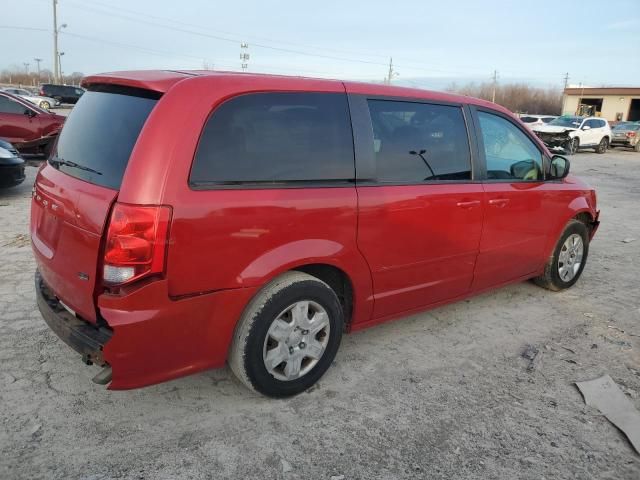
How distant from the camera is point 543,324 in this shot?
4.23 m

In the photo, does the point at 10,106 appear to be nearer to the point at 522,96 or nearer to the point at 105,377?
the point at 105,377

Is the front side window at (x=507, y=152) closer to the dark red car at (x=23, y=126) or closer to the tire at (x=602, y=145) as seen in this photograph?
the dark red car at (x=23, y=126)

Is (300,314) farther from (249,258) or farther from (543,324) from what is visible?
(543,324)

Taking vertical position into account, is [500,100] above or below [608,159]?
above

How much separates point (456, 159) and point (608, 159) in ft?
70.2

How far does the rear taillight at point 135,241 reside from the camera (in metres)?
2.31

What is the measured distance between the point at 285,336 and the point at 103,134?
147 centimetres

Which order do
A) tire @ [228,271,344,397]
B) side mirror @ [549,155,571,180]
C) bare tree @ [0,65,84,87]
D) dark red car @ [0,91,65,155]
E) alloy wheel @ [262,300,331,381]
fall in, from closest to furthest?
tire @ [228,271,344,397], alloy wheel @ [262,300,331,381], side mirror @ [549,155,571,180], dark red car @ [0,91,65,155], bare tree @ [0,65,84,87]

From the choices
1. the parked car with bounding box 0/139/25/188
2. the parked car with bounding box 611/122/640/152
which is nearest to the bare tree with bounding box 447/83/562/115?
the parked car with bounding box 611/122/640/152

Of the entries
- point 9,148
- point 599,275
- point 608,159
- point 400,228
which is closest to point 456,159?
point 400,228

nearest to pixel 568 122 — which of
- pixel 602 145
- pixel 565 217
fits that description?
pixel 602 145

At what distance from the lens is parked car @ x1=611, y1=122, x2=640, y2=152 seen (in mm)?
26094

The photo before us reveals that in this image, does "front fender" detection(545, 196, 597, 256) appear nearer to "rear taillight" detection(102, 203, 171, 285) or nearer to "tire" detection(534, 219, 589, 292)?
"tire" detection(534, 219, 589, 292)

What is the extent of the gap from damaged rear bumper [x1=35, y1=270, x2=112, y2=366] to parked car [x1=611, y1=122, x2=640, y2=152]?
29250 mm
